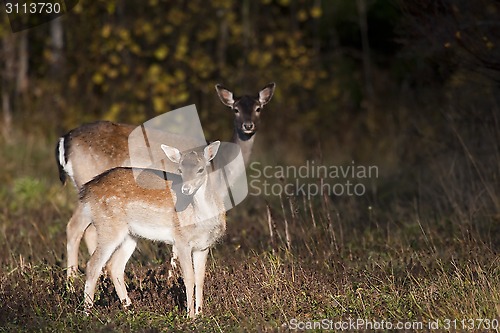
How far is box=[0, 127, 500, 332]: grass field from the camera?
587cm

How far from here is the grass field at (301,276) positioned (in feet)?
19.3

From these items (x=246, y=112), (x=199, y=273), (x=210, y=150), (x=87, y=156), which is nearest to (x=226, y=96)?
(x=246, y=112)

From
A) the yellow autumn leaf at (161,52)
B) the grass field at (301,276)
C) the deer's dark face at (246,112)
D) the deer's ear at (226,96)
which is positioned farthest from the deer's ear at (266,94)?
the yellow autumn leaf at (161,52)

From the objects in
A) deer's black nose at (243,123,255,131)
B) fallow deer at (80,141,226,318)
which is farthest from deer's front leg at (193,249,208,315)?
deer's black nose at (243,123,255,131)

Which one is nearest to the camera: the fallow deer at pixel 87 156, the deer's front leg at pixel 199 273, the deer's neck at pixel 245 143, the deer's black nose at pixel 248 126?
the deer's front leg at pixel 199 273

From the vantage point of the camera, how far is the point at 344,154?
13.9 metres

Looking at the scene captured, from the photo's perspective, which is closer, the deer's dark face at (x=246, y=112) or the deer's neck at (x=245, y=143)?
the deer's dark face at (x=246, y=112)

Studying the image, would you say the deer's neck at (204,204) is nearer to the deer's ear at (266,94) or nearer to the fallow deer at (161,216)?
the fallow deer at (161,216)

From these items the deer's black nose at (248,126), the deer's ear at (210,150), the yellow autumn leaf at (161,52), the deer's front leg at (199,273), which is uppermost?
the deer's ear at (210,150)

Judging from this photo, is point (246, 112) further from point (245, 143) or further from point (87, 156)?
point (87, 156)

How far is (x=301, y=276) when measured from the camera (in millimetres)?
6488

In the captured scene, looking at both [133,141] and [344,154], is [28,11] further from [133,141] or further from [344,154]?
[133,141]

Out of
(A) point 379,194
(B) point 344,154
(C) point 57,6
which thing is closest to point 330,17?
(B) point 344,154

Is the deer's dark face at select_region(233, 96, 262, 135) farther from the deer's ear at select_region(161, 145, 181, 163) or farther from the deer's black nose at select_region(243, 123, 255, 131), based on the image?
the deer's ear at select_region(161, 145, 181, 163)
